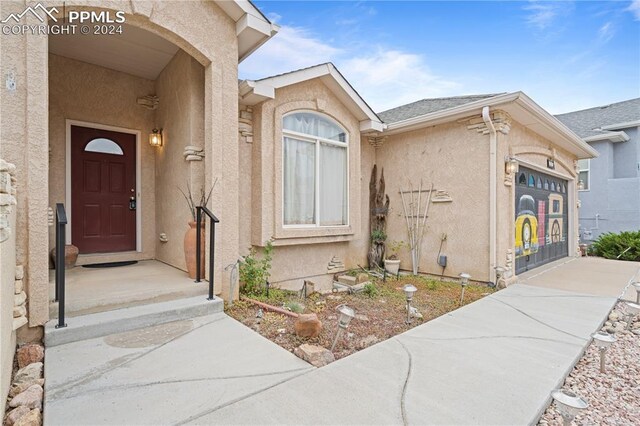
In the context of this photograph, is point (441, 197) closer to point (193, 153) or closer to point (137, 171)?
point (193, 153)

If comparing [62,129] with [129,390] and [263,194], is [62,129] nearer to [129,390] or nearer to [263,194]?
[263,194]

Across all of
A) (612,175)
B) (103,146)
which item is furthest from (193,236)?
(612,175)

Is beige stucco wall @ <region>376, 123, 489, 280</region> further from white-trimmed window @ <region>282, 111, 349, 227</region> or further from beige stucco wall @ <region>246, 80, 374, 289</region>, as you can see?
white-trimmed window @ <region>282, 111, 349, 227</region>

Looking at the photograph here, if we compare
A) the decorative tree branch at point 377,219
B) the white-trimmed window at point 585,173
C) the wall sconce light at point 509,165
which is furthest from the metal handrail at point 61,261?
the white-trimmed window at point 585,173

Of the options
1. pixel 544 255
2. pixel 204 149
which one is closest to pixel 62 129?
pixel 204 149

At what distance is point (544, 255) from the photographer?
8336 millimetres

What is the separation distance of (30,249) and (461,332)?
14.3 feet

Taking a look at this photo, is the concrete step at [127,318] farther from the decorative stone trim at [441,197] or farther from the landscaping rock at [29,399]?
the decorative stone trim at [441,197]

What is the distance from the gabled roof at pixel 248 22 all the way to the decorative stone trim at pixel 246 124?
1035mm

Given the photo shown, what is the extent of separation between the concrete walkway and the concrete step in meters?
0.09

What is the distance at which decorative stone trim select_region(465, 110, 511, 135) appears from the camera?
5.79m

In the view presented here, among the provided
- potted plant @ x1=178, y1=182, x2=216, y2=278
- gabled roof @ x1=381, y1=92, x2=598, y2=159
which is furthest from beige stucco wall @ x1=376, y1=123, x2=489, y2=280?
potted plant @ x1=178, y1=182, x2=216, y2=278

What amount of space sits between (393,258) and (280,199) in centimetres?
348

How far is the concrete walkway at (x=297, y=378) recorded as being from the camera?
1918mm
